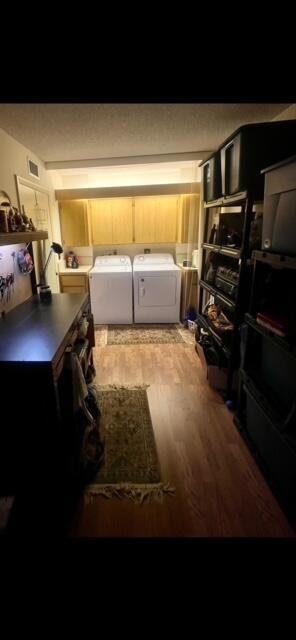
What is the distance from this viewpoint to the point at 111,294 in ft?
13.1

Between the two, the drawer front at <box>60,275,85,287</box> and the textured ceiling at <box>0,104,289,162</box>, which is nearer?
the textured ceiling at <box>0,104,289,162</box>

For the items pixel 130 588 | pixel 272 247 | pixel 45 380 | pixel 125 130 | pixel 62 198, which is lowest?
pixel 130 588

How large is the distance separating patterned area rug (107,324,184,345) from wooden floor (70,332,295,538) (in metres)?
0.98

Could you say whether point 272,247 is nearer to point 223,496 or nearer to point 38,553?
point 223,496

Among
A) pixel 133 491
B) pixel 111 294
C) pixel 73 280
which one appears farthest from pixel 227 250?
pixel 73 280

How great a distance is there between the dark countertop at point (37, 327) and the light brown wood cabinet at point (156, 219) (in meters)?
2.05

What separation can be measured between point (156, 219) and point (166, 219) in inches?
6.0

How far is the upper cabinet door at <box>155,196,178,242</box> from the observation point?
3.97 m

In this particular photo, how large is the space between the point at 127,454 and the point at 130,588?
754mm

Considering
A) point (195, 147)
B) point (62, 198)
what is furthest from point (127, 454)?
point (62, 198)

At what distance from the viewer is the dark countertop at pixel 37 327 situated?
52.6 inches

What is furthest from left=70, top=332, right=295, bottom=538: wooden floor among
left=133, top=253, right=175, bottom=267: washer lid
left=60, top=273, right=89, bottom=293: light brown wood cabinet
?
left=133, top=253, right=175, bottom=267: washer lid

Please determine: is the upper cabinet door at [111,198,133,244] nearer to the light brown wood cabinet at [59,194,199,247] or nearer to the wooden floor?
the light brown wood cabinet at [59,194,199,247]
